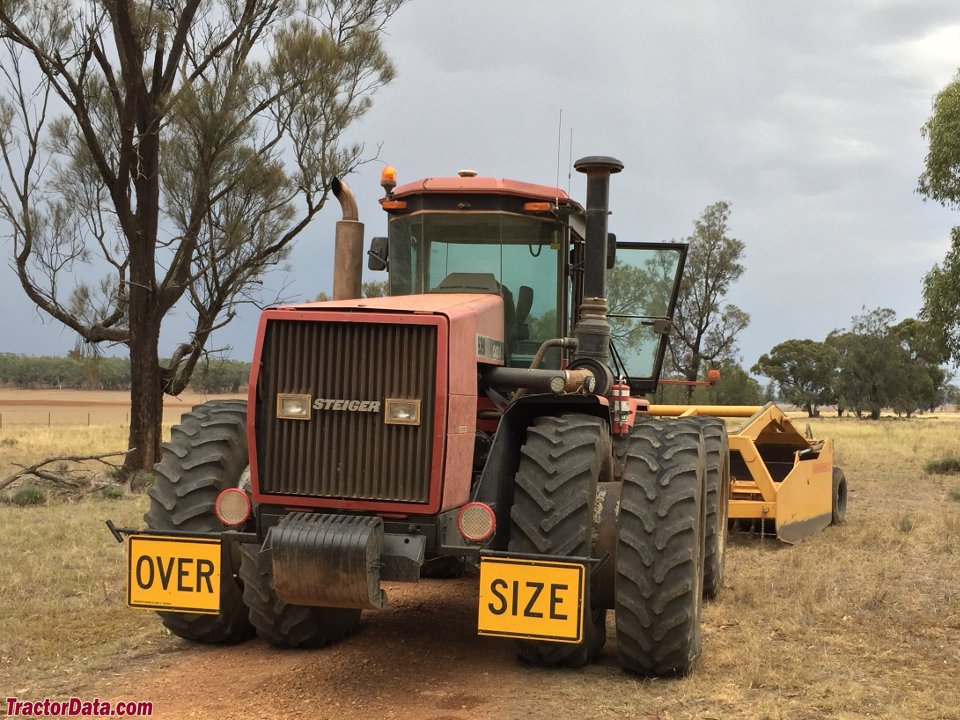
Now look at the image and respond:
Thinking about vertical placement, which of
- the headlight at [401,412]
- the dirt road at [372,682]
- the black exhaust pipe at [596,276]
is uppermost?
the black exhaust pipe at [596,276]

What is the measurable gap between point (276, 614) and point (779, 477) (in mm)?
7373

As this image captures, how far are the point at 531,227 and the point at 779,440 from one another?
644 centimetres

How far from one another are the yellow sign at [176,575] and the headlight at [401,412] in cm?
123

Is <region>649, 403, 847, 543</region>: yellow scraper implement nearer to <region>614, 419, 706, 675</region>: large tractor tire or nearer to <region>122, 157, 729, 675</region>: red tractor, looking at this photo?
<region>122, 157, 729, 675</region>: red tractor

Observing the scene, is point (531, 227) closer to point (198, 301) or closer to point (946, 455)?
point (198, 301)

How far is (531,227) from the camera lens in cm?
695

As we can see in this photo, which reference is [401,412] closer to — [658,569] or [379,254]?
[658,569]

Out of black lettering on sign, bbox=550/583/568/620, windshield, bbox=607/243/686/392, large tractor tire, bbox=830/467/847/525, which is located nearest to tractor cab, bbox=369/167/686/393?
black lettering on sign, bbox=550/583/568/620

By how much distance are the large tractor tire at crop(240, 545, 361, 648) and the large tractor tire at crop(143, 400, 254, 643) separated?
17 cm

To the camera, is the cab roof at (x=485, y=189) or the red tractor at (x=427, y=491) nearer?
the red tractor at (x=427, y=491)

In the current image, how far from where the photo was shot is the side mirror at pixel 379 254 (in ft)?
24.1

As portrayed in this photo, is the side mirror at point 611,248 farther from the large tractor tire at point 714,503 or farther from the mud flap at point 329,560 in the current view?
the mud flap at point 329,560

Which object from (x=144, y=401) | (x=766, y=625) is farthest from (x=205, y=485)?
(x=144, y=401)

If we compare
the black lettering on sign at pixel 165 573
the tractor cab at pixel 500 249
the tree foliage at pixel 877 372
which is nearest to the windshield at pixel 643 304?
the tractor cab at pixel 500 249
